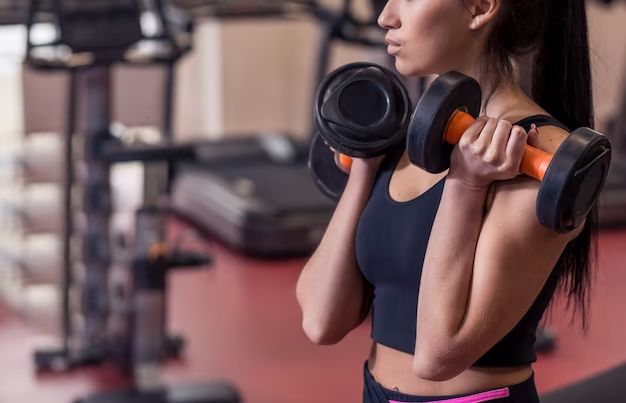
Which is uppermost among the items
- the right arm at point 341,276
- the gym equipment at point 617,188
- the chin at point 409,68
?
the chin at point 409,68

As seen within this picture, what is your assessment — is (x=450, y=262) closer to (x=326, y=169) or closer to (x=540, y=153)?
(x=540, y=153)

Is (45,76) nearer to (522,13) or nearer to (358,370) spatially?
(358,370)

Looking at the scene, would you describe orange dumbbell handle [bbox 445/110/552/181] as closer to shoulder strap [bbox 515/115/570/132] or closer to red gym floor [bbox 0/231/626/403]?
shoulder strap [bbox 515/115/570/132]

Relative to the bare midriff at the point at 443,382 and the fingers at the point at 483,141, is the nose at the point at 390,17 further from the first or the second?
the bare midriff at the point at 443,382

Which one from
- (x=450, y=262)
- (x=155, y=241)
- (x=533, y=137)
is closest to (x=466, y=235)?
(x=450, y=262)

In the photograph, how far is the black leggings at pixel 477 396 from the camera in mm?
1433

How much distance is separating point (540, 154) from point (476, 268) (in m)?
0.16

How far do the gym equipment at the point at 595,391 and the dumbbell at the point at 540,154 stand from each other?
869 millimetres

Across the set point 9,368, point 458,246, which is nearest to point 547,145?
point 458,246

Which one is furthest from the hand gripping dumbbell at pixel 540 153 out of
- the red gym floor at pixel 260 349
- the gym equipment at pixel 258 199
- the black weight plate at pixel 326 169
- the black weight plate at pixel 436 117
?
the gym equipment at pixel 258 199

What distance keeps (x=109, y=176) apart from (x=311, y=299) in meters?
2.13

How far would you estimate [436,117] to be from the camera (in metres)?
1.25

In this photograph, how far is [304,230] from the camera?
4.73 m

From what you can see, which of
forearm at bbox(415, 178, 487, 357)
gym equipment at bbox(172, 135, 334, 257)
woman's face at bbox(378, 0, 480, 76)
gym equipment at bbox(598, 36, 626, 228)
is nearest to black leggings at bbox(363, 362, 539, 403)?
forearm at bbox(415, 178, 487, 357)
